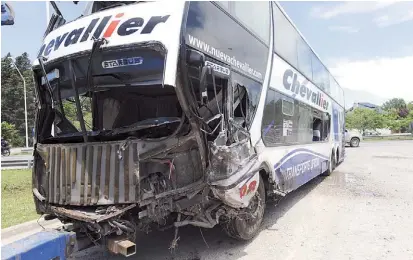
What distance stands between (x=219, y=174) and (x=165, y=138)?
0.71 metres

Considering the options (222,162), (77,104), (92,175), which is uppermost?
(77,104)

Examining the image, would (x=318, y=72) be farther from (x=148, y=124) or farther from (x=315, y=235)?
(x=148, y=124)

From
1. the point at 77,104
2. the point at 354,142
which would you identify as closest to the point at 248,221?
the point at 77,104

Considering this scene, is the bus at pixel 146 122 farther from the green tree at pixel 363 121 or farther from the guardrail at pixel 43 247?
the green tree at pixel 363 121

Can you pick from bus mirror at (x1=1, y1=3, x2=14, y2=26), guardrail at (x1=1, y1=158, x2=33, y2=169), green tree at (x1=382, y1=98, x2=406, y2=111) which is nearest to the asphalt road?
bus mirror at (x1=1, y1=3, x2=14, y2=26)

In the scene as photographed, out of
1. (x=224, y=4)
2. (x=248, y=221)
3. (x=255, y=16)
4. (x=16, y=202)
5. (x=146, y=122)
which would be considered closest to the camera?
(x=146, y=122)

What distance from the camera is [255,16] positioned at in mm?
5629

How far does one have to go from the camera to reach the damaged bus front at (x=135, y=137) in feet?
12.1

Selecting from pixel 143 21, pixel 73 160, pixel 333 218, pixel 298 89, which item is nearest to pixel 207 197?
pixel 73 160

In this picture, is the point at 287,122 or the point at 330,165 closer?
the point at 287,122

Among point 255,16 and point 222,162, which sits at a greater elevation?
point 255,16

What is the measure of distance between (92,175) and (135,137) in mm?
605

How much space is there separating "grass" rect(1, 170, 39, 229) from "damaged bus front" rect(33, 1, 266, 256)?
2417mm

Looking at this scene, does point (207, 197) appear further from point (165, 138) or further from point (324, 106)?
point (324, 106)
